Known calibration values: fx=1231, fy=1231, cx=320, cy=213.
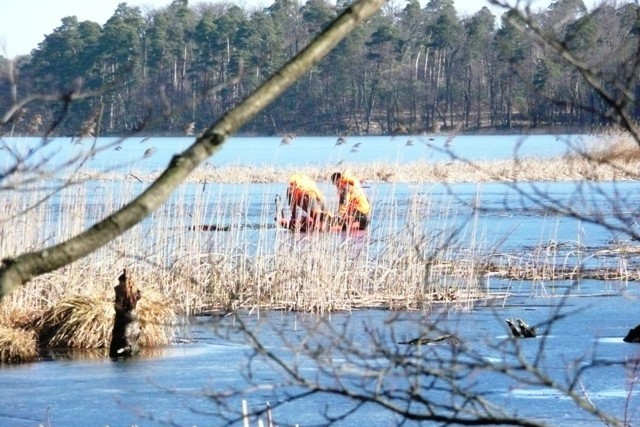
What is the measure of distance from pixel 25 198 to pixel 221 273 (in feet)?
7.47

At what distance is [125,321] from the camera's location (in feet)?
37.2

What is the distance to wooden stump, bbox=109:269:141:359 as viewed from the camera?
11047 mm

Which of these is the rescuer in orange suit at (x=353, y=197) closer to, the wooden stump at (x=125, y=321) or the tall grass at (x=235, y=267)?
the tall grass at (x=235, y=267)

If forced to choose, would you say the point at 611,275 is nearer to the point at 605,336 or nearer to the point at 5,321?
the point at 605,336

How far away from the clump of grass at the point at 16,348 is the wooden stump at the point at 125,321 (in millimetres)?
718

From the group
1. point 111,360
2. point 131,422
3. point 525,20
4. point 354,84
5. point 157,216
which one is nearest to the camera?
point 525,20

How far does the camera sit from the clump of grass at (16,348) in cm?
1113

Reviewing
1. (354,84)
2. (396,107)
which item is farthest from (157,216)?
(354,84)

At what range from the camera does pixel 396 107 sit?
3518mm

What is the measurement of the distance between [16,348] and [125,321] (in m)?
1.00

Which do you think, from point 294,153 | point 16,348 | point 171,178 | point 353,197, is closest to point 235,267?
point 16,348

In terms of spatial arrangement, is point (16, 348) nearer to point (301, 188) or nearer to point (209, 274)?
point (209, 274)

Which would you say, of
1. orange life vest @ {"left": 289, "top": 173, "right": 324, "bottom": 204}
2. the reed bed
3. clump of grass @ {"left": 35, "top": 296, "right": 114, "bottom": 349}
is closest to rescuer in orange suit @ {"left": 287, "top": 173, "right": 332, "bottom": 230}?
orange life vest @ {"left": 289, "top": 173, "right": 324, "bottom": 204}

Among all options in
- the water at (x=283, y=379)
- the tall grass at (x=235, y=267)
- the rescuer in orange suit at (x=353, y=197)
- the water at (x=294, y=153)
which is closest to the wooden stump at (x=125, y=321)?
the water at (x=283, y=379)
